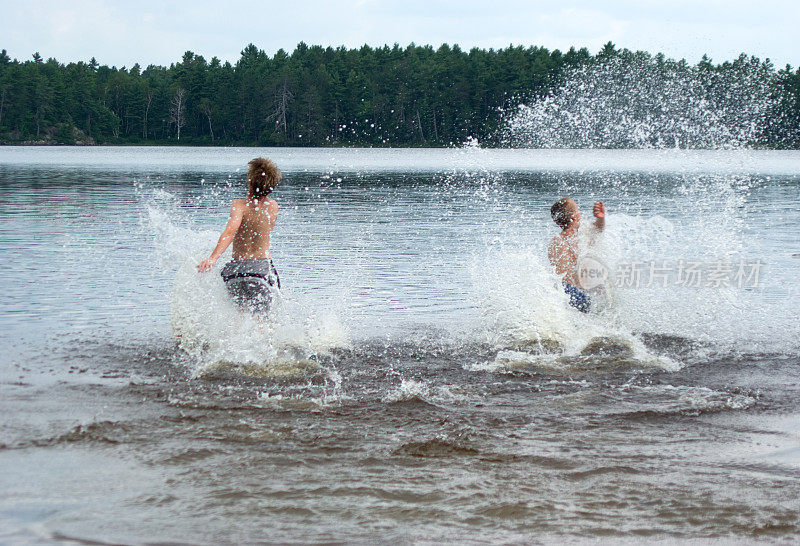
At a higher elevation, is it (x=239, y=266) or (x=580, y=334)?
(x=239, y=266)

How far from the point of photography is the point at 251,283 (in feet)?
27.1

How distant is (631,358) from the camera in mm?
8633

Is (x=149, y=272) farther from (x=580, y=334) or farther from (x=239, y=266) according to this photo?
(x=580, y=334)

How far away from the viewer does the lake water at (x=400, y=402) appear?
4828 mm

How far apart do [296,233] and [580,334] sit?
12751 millimetres

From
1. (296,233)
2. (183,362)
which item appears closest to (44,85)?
(296,233)

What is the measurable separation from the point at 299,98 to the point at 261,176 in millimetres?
129903

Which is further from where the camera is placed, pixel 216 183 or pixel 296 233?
pixel 216 183

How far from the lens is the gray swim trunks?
27.1ft

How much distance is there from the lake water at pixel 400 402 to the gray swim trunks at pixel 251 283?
0.63 ft

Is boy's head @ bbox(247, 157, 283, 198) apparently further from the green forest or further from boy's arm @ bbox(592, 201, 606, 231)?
the green forest

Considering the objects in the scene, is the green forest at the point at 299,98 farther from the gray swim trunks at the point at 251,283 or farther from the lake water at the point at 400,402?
the gray swim trunks at the point at 251,283

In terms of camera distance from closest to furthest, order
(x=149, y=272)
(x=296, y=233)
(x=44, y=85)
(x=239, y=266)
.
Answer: (x=239, y=266) → (x=149, y=272) → (x=296, y=233) → (x=44, y=85)

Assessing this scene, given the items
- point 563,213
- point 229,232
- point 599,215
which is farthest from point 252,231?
point 599,215
